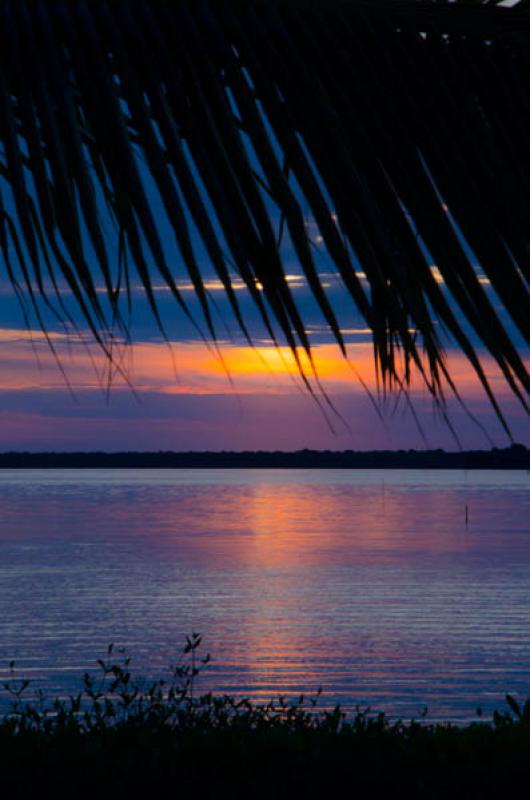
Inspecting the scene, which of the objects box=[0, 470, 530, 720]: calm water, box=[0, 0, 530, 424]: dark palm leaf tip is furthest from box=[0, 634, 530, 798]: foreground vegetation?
box=[0, 470, 530, 720]: calm water

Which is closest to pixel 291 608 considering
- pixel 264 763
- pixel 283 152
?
pixel 264 763

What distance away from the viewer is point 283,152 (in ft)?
6.97

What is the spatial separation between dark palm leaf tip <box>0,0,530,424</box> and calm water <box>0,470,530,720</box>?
1049 inches

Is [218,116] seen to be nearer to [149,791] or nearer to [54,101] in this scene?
[54,101]

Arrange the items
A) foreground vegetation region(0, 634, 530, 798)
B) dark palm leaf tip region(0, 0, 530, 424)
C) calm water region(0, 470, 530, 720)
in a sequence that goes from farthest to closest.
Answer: calm water region(0, 470, 530, 720) < foreground vegetation region(0, 634, 530, 798) < dark palm leaf tip region(0, 0, 530, 424)

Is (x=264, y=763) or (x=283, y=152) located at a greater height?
(x=283, y=152)

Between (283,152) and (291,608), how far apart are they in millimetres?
52181

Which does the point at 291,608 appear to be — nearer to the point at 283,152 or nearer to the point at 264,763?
the point at 264,763

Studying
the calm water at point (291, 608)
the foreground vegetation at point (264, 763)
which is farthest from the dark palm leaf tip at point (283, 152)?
the calm water at point (291, 608)

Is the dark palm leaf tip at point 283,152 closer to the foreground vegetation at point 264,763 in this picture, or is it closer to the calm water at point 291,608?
the foreground vegetation at point 264,763

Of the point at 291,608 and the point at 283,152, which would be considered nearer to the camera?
the point at 283,152

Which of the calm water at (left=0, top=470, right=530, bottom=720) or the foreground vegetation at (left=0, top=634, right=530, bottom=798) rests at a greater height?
the foreground vegetation at (left=0, top=634, right=530, bottom=798)

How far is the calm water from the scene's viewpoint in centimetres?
3366

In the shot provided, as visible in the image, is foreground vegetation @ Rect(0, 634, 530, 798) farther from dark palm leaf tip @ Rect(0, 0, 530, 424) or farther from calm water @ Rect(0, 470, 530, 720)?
calm water @ Rect(0, 470, 530, 720)
